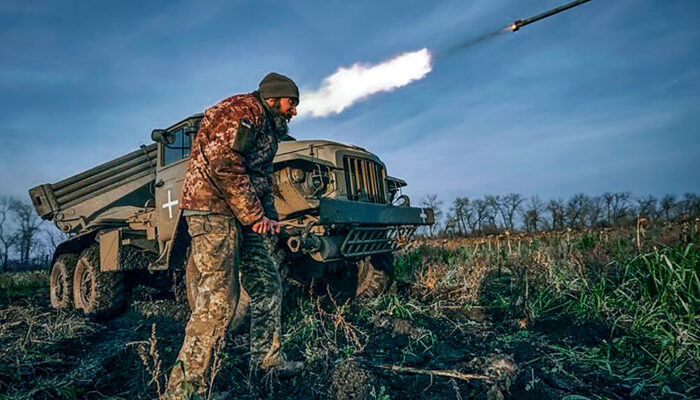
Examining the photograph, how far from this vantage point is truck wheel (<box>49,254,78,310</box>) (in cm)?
751

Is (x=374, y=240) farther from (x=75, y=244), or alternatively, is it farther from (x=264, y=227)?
(x=75, y=244)

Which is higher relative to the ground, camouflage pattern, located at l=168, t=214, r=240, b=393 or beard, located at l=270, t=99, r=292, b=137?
beard, located at l=270, t=99, r=292, b=137

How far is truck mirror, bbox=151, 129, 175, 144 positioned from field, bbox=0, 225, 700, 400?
243 cm

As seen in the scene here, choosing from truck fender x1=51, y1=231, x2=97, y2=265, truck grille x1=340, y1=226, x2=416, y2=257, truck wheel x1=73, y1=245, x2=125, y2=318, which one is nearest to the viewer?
truck grille x1=340, y1=226, x2=416, y2=257

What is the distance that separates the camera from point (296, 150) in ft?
18.0

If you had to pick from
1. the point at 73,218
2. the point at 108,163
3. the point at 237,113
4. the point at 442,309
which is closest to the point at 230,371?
the point at 237,113

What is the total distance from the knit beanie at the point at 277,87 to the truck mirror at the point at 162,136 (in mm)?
3571

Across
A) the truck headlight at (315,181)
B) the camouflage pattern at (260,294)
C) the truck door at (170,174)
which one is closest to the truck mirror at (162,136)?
the truck door at (170,174)

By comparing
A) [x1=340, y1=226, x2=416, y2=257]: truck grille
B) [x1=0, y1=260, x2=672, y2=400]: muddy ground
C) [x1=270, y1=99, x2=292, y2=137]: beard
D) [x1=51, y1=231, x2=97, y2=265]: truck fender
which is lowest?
[x1=0, y1=260, x2=672, y2=400]: muddy ground

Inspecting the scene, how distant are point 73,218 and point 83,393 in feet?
17.6

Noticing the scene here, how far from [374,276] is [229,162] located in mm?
3657

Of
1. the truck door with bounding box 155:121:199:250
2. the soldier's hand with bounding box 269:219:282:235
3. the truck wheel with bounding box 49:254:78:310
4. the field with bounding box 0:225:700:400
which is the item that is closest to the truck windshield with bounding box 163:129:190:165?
the truck door with bounding box 155:121:199:250

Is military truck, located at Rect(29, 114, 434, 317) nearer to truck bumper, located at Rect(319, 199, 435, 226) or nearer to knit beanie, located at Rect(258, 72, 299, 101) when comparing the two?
truck bumper, located at Rect(319, 199, 435, 226)

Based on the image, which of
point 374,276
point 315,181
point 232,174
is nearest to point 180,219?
point 315,181
